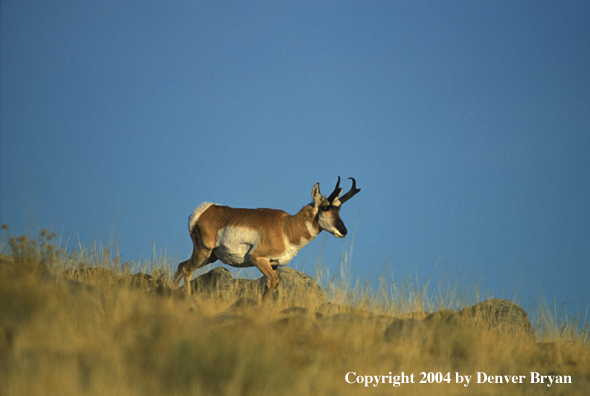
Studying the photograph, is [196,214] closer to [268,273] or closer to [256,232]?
[256,232]

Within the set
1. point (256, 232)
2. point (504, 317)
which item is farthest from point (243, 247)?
point (504, 317)

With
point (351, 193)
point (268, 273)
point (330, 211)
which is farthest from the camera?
point (351, 193)

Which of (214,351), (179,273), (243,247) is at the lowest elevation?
(214,351)

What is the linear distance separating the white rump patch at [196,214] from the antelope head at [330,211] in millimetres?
2715

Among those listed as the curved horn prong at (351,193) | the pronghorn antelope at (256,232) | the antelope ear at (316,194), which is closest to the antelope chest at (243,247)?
the pronghorn antelope at (256,232)

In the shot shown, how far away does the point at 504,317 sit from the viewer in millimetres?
13242

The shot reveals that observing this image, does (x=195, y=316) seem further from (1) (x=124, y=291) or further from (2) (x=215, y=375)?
(2) (x=215, y=375)

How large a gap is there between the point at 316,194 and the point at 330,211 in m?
0.54

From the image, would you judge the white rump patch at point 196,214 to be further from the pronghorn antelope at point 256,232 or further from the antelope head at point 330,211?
the antelope head at point 330,211

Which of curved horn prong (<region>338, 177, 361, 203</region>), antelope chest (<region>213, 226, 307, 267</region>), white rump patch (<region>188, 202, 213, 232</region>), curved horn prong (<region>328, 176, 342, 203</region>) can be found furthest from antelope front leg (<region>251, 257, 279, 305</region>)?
curved horn prong (<region>338, 177, 361, 203</region>)

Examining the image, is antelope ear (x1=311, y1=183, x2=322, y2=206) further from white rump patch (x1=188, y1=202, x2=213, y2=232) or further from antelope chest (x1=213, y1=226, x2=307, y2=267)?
white rump patch (x1=188, y1=202, x2=213, y2=232)

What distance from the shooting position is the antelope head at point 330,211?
11.2 meters

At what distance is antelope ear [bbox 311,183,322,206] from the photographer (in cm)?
1122

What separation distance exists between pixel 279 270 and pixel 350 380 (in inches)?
388
